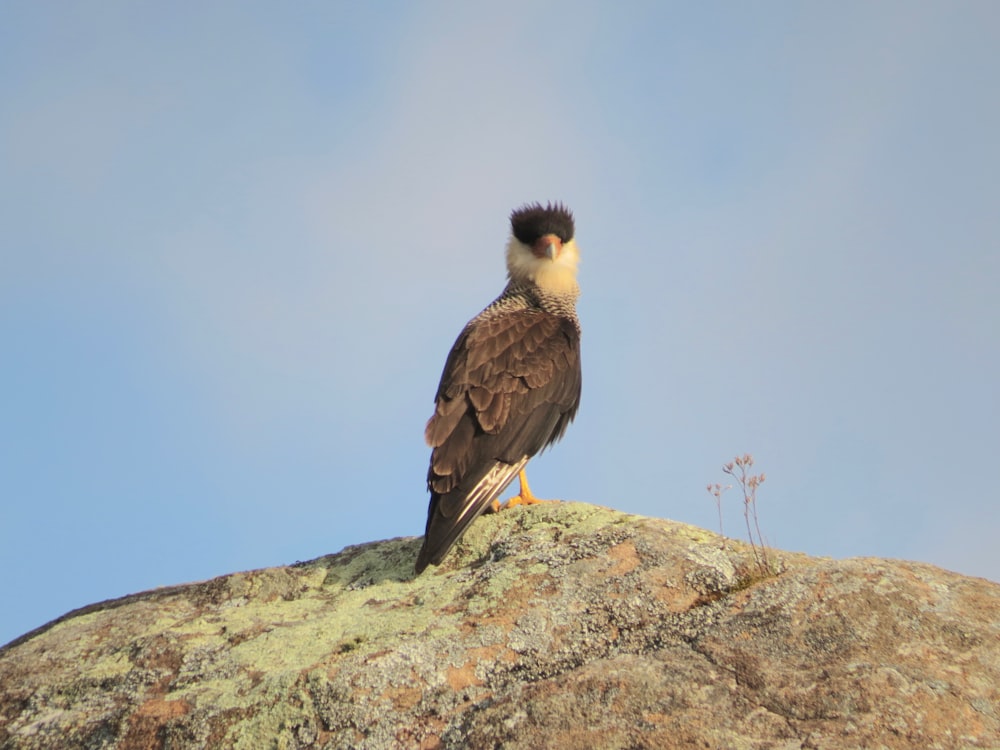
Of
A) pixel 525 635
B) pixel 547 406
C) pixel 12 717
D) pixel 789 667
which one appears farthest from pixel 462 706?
pixel 547 406

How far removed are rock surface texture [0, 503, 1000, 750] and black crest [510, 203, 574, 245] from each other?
4.56m

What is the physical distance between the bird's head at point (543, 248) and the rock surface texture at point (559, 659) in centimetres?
401

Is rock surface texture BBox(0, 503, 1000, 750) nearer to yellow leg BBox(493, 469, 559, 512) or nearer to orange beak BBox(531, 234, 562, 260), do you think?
yellow leg BBox(493, 469, 559, 512)

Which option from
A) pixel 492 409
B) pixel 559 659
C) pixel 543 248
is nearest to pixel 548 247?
pixel 543 248

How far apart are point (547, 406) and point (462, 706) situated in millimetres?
3747

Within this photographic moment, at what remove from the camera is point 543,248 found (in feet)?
29.4

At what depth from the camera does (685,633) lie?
13.3 feet

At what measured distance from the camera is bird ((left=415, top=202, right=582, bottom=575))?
240 inches

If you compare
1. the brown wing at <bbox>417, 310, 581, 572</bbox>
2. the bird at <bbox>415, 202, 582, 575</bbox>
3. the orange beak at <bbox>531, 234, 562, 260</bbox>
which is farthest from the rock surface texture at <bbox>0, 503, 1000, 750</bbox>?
the orange beak at <bbox>531, 234, 562, 260</bbox>

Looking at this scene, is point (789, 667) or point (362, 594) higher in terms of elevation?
point (362, 594)

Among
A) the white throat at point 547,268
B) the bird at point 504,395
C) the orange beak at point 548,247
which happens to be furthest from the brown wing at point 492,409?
the orange beak at point 548,247

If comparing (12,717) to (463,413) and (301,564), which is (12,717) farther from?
(463,413)

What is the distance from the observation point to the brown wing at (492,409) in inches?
236

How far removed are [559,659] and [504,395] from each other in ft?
10.6
